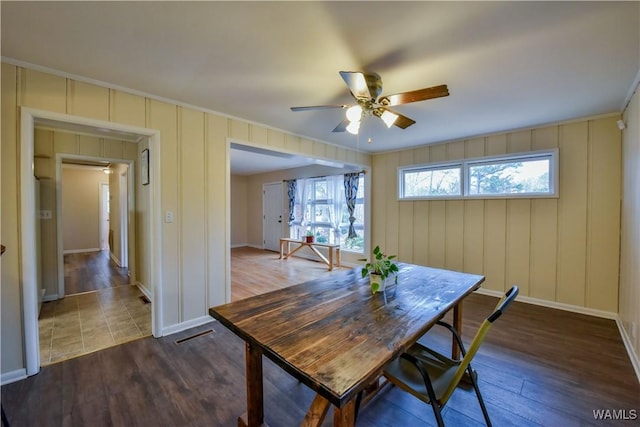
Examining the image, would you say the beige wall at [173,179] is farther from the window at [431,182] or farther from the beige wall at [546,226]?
the beige wall at [546,226]

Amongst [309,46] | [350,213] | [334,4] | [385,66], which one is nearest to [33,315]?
[309,46]

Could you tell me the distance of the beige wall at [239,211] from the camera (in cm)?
843

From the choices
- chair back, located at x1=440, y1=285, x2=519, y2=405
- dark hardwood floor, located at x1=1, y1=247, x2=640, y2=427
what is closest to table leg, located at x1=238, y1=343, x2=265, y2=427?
dark hardwood floor, located at x1=1, y1=247, x2=640, y2=427

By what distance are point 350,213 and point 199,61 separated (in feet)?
13.6

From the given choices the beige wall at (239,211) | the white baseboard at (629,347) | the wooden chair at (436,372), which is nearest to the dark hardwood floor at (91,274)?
the beige wall at (239,211)

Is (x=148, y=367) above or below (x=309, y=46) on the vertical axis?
below

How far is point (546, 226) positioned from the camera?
3.40m

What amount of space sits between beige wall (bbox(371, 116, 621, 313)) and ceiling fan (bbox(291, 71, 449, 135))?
2.31 meters

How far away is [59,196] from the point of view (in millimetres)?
3549

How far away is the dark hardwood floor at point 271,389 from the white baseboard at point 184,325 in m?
0.12

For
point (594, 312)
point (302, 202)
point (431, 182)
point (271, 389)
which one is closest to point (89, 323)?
point (271, 389)

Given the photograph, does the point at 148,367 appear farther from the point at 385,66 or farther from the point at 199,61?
the point at 385,66

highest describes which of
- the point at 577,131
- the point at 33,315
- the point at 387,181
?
the point at 577,131

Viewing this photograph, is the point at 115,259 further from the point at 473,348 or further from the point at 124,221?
the point at 473,348
